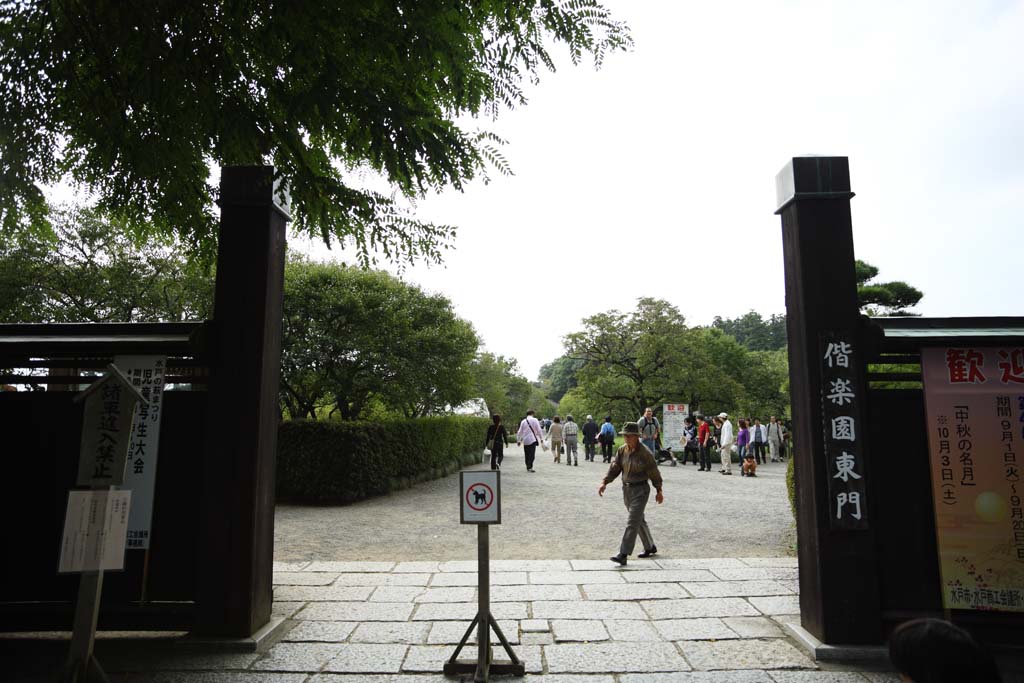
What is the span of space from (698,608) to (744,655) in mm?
995

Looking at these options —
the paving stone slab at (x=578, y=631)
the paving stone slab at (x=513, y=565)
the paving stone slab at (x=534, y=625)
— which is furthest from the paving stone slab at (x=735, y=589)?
the paving stone slab at (x=534, y=625)

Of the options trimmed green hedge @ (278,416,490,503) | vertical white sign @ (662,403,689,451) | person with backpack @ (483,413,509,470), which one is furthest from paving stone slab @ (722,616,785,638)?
vertical white sign @ (662,403,689,451)

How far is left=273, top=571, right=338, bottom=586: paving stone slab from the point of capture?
19.6 feet

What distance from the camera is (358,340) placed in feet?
43.3

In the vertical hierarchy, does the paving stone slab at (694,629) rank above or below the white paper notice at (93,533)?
below

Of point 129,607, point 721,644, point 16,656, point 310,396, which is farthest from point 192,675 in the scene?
point 310,396

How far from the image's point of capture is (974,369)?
4.29m

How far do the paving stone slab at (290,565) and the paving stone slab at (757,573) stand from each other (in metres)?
4.45

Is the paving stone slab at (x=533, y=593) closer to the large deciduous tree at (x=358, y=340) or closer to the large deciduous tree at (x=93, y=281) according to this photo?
the large deciduous tree at (x=358, y=340)

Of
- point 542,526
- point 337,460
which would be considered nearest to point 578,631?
point 542,526

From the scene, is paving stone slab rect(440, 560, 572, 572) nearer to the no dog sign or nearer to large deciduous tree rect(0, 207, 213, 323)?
the no dog sign

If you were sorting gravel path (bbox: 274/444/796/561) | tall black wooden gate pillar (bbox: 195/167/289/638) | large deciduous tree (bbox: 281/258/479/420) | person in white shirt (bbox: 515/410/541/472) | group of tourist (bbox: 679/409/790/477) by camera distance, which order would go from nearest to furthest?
tall black wooden gate pillar (bbox: 195/167/289/638), gravel path (bbox: 274/444/796/561), large deciduous tree (bbox: 281/258/479/420), group of tourist (bbox: 679/409/790/477), person in white shirt (bbox: 515/410/541/472)

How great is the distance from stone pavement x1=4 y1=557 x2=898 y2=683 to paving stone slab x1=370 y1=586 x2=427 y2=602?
18 millimetres

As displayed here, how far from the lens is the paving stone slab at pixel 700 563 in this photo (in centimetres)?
655
